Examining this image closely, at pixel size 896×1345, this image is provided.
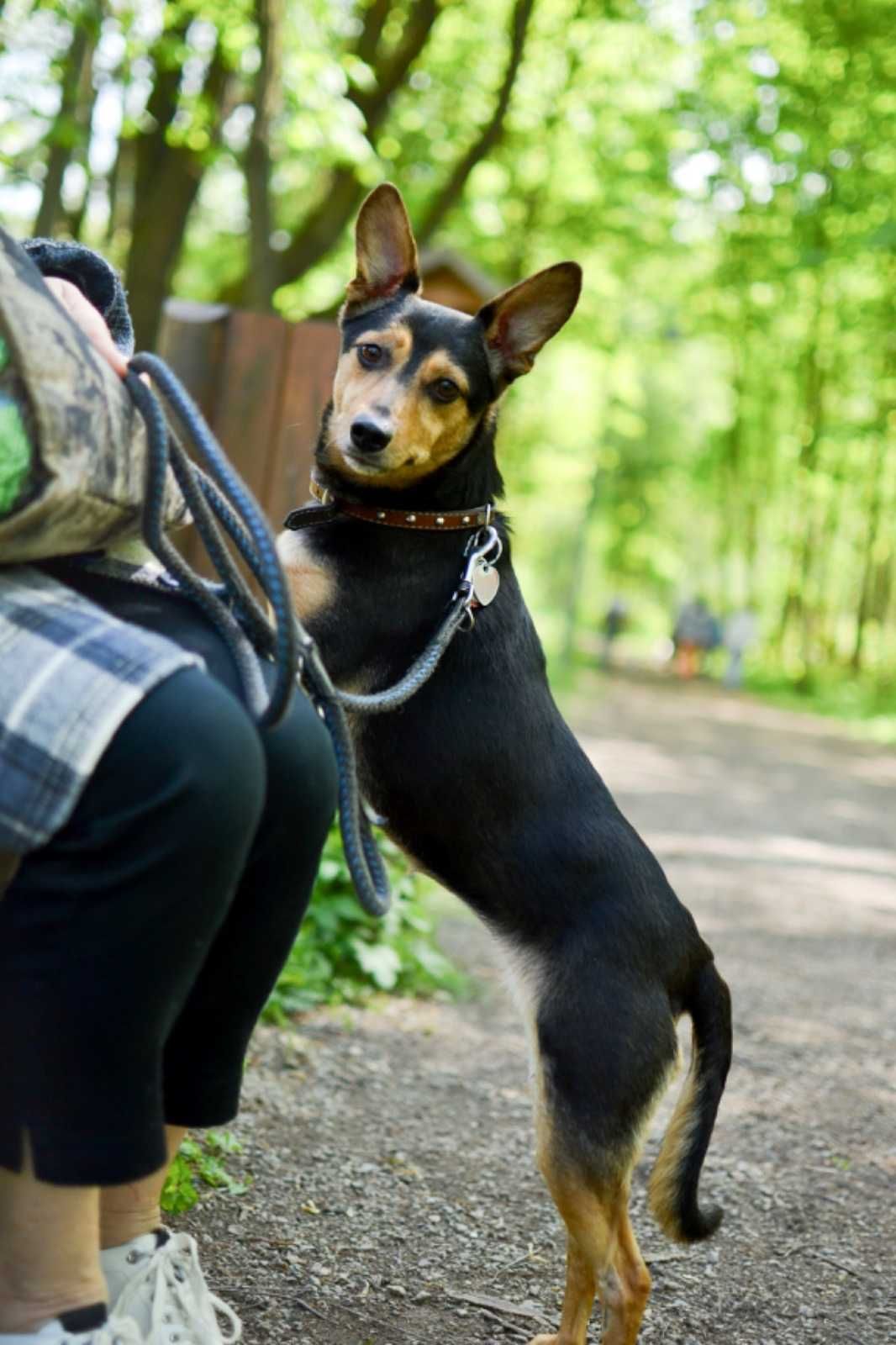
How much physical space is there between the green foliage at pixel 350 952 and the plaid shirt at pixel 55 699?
10.8ft

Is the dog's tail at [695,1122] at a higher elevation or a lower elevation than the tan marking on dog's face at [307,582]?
lower

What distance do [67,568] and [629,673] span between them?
27.4 metres

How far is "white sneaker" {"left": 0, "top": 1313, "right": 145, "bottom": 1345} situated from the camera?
6.13 feet

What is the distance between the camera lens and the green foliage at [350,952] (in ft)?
16.9

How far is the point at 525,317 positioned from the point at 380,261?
450 mm

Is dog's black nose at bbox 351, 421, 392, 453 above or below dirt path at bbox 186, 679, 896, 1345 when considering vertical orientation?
above

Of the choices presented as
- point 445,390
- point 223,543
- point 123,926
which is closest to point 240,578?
point 223,543

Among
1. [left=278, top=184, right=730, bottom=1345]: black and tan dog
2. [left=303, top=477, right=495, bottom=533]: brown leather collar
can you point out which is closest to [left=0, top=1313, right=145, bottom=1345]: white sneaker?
[left=278, top=184, right=730, bottom=1345]: black and tan dog

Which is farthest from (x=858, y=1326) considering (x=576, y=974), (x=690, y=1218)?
(x=576, y=974)

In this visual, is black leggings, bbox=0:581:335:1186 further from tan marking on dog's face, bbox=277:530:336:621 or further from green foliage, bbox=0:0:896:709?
green foliage, bbox=0:0:896:709

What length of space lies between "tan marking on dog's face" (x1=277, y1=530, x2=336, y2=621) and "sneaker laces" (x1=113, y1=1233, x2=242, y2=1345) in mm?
1394

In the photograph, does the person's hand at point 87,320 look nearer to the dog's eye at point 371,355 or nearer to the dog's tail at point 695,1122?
the dog's eye at point 371,355

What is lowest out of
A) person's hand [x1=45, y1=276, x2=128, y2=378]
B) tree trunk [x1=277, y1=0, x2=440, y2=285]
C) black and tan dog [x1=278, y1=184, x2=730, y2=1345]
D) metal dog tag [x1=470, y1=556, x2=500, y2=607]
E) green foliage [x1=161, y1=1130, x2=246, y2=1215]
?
green foliage [x1=161, y1=1130, x2=246, y2=1215]

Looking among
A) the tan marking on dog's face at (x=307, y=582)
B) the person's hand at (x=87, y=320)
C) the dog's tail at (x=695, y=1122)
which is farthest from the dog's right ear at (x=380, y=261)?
the dog's tail at (x=695, y=1122)
